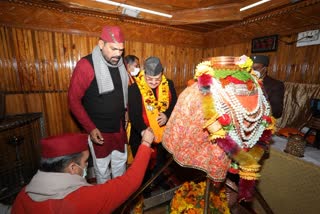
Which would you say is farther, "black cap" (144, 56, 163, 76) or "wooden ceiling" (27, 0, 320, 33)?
"wooden ceiling" (27, 0, 320, 33)

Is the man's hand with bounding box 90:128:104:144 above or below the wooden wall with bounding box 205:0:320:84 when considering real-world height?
below

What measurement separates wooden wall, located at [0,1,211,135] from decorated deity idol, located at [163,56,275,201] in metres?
2.59

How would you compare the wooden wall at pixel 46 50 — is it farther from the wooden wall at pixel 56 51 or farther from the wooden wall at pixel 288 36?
the wooden wall at pixel 288 36

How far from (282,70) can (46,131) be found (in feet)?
14.6

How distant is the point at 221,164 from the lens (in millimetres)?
1311


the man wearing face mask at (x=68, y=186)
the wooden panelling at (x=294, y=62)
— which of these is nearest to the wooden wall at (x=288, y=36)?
the wooden panelling at (x=294, y=62)

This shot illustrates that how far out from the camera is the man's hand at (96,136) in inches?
82.2

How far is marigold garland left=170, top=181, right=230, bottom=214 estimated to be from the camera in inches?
79.4

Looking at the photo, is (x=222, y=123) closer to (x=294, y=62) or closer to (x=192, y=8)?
(x=192, y=8)

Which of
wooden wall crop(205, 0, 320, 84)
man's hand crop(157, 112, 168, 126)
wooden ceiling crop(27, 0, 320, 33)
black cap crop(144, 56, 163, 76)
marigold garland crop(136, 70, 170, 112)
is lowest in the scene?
man's hand crop(157, 112, 168, 126)

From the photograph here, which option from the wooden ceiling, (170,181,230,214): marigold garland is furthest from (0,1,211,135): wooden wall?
(170,181,230,214): marigold garland

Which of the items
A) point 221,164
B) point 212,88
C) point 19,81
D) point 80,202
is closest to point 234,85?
point 212,88

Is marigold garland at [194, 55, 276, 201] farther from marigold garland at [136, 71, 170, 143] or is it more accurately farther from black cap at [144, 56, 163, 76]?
marigold garland at [136, 71, 170, 143]

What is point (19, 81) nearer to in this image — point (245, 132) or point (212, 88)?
point (212, 88)
